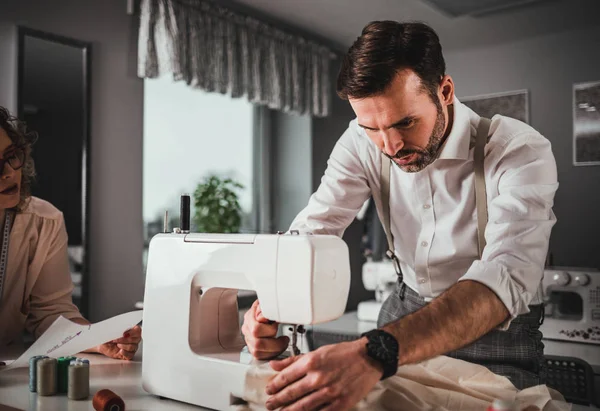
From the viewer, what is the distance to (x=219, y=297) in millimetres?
1274

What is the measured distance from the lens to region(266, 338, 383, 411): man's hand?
3.04 ft

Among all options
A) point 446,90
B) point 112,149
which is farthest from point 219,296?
point 112,149

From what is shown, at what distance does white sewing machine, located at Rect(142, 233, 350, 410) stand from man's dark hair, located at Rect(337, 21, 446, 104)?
1.30 ft

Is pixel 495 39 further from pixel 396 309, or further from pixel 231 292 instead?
pixel 231 292

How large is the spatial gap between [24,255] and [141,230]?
138cm

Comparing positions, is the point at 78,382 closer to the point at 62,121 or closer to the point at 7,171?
the point at 7,171

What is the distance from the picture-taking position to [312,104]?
4227 mm

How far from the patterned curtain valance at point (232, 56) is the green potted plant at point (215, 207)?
578 millimetres

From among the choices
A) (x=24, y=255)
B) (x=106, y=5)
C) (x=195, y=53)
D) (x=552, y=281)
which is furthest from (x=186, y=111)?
(x=552, y=281)

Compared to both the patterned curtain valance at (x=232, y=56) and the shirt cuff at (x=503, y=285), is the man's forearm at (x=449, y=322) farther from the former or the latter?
the patterned curtain valance at (x=232, y=56)

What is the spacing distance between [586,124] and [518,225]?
3.20 m

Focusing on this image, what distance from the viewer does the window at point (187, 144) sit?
11.2ft

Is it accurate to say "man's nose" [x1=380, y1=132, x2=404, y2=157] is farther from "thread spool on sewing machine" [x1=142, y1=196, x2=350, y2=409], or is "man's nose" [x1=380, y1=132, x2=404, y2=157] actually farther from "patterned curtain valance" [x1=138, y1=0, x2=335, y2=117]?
"patterned curtain valance" [x1=138, y1=0, x2=335, y2=117]

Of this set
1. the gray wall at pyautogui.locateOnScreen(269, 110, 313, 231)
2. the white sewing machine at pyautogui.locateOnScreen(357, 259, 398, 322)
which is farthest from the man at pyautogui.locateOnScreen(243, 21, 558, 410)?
the gray wall at pyautogui.locateOnScreen(269, 110, 313, 231)
